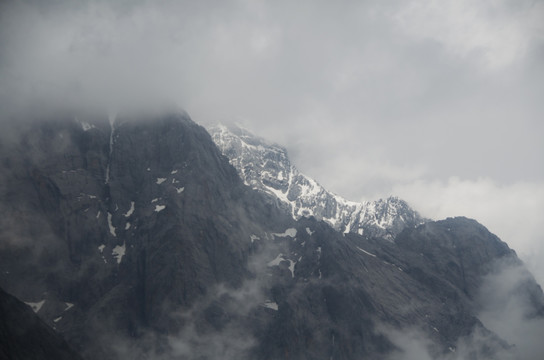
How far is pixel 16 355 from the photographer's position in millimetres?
196375
